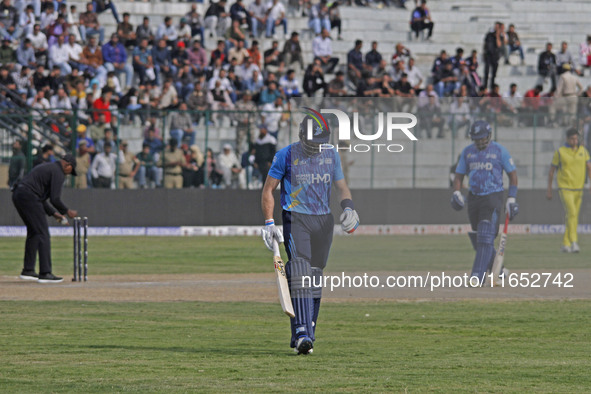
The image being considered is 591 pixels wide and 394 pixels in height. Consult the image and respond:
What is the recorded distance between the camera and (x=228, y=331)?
1312cm

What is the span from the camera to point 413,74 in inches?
1426

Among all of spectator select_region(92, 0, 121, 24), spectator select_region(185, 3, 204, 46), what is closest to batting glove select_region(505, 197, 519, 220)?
spectator select_region(185, 3, 204, 46)

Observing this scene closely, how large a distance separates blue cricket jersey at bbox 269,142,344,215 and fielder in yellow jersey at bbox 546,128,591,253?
434 inches

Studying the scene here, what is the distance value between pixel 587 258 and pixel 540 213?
5106 mm

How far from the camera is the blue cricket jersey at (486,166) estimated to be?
17391 millimetres

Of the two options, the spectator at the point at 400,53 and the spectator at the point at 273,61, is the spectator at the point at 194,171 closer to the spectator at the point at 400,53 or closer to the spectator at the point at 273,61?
the spectator at the point at 273,61

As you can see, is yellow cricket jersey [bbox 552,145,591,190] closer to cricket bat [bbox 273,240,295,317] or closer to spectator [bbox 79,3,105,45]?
cricket bat [bbox 273,240,295,317]

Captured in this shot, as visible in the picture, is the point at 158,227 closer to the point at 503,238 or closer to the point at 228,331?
the point at 503,238

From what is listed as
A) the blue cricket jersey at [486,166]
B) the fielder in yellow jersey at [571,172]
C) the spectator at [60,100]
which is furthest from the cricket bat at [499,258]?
the spectator at [60,100]

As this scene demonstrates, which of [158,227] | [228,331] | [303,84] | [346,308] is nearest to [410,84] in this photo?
[303,84]

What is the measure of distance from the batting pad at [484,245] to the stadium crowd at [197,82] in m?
8.56

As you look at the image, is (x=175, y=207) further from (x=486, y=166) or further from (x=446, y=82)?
(x=486, y=166)

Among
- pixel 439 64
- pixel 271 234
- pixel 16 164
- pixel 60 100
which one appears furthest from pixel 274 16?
pixel 271 234

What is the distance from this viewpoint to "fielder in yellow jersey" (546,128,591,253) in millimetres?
21984
